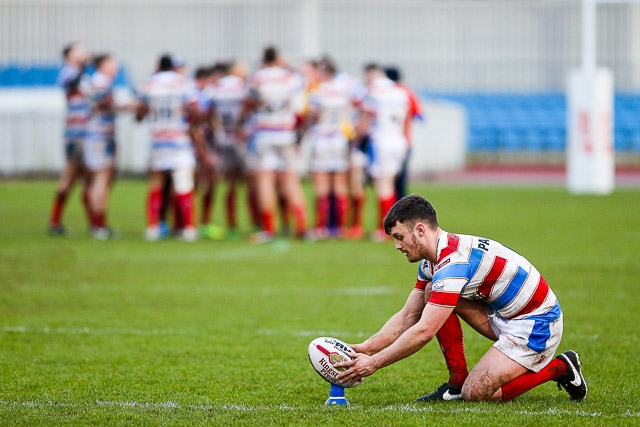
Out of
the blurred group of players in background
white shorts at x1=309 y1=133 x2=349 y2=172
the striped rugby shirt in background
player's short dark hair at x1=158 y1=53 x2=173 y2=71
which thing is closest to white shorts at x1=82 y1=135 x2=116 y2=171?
the blurred group of players in background

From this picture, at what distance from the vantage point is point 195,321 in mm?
9086

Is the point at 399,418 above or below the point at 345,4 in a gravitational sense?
below

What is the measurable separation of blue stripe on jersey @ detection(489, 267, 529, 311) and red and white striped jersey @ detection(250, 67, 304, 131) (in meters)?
9.22

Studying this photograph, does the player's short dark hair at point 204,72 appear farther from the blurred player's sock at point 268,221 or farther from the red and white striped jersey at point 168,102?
the blurred player's sock at point 268,221

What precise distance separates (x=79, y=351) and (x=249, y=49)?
1102 inches

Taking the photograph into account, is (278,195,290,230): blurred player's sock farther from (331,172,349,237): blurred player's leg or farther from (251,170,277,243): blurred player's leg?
(251,170,277,243): blurred player's leg

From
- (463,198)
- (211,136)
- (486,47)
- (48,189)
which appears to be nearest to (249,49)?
(486,47)

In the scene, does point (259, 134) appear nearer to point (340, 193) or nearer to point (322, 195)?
point (322, 195)

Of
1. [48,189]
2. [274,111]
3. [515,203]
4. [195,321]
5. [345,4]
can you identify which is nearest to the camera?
[195,321]

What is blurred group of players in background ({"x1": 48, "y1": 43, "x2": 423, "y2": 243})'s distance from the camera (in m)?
15.0

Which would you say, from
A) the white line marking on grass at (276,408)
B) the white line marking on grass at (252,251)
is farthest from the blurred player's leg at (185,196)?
the white line marking on grass at (276,408)

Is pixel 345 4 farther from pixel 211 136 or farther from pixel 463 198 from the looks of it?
pixel 211 136

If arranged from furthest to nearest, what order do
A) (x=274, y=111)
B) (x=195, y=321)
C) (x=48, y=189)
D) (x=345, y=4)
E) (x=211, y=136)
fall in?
(x=345, y=4) → (x=48, y=189) → (x=211, y=136) → (x=274, y=111) → (x=195, y=321)

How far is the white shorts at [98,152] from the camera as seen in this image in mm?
15312
